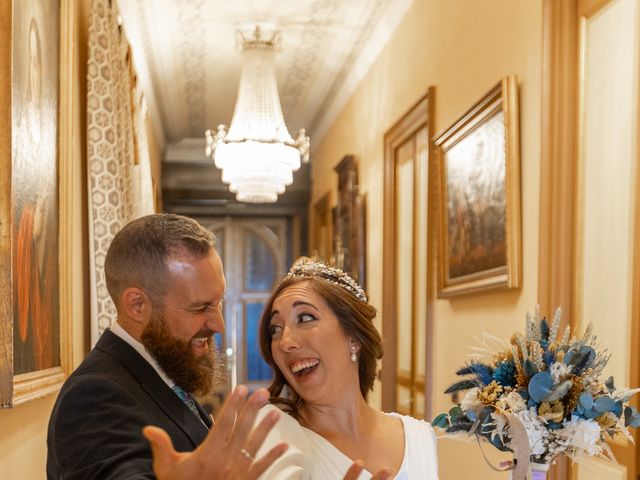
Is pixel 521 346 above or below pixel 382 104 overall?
below

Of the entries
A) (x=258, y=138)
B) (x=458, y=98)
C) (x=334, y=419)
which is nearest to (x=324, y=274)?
(x=334, y=419)

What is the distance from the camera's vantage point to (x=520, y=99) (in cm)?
349

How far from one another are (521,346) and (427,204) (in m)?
2.90

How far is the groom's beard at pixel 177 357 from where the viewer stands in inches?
76.2

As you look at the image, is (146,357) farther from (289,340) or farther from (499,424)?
(499,424)

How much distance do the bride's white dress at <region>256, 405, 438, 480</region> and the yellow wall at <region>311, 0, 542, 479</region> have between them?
3.45ft

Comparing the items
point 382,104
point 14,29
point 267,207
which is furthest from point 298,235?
point 14,29

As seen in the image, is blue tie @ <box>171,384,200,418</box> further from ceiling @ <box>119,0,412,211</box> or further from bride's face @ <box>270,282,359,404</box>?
ceiling @ <box>119,0,412,211</box>

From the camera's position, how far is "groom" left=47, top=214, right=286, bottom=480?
1629 millimetres

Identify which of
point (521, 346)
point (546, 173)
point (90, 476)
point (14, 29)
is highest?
point (14, 29)

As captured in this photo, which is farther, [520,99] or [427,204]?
[427,204]

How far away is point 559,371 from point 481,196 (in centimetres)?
191

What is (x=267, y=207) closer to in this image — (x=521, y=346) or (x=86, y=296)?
→ (x=86, y=296)

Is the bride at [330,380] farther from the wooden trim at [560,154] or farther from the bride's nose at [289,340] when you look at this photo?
the wooden trim at [560,154]
